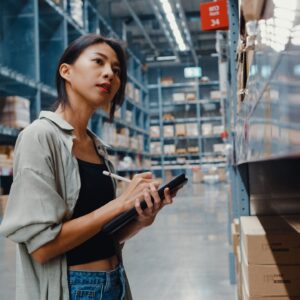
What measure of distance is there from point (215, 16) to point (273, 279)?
2.91 meters

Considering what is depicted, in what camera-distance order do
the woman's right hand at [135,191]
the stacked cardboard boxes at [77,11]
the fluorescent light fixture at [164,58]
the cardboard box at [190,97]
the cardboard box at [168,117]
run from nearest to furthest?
the woman's right hand at [135,191] → the stacked cardboard boxes at [77,11] → the fluorescent light fixture at [164,58] → the cardboard box at [168,117] → the cardboard box at [190,97]

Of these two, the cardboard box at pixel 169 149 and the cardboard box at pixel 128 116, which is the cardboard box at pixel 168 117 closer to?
the cardboard box at pixel 169 149

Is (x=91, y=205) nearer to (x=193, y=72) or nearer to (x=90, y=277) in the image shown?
(x=90, y=277)

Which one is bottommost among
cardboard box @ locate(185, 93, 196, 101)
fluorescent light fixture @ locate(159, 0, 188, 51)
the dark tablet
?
the dark tablet

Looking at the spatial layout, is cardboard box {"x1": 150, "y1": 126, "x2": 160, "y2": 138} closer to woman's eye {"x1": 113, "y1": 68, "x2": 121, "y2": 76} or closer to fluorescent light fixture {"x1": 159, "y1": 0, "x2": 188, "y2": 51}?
fluorescent light fixture {"x1": 159, "y1": 0, "x2": 188, "y2": 51}

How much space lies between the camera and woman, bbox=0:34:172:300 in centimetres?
113

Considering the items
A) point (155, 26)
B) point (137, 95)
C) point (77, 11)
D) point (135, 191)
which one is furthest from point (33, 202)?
point (155, 26)

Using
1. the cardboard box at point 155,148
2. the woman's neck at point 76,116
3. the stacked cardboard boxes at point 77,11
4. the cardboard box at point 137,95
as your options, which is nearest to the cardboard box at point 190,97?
the cardboard box at point 155,148

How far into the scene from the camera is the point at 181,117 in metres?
20.9

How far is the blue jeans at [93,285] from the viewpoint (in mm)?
1243

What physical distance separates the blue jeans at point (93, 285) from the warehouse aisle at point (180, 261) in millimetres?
1975

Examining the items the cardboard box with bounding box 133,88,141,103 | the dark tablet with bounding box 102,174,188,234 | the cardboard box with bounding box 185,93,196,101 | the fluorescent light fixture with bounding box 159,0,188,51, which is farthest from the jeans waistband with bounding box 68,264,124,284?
the cardboard box with bounding box 185,93,196,101

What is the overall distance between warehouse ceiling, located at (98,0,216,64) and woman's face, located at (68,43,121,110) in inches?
430

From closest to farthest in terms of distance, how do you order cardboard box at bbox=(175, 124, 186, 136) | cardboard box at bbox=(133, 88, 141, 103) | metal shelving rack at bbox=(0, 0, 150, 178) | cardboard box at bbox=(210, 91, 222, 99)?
metal shelving rack at bbox=(0, 0, 150, 178)
cardboard box at bbox=(133, 88, 141, 103)
cardboard box at bbox=(175, 124, 186, 136)
cardboard box at bbox=(210, 91, 222, 99)
